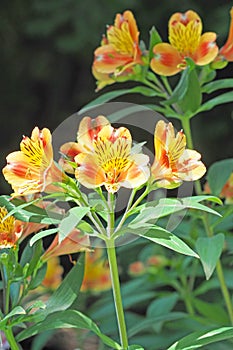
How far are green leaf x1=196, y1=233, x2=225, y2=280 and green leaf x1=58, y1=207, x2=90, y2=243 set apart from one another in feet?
0.73

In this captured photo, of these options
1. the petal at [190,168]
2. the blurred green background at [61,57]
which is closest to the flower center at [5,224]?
the petal at [190,168]

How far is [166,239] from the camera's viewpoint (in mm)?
748

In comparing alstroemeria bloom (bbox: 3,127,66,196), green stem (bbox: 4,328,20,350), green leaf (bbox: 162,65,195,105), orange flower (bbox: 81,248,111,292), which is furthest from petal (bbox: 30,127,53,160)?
orange flower (bbox: 81,248,111,292)

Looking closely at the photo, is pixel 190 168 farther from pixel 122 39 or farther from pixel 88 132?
pixel 122 39

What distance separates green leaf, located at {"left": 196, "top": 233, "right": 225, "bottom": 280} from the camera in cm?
89

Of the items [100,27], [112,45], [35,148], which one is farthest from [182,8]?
[35,148]

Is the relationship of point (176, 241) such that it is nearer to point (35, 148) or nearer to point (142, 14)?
point (35, 148)

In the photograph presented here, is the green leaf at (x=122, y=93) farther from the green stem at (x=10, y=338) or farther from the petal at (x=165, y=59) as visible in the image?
the green stem at (x=10, y=338)

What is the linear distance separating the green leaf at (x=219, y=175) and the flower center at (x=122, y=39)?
0.80ft

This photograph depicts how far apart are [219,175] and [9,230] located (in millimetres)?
463

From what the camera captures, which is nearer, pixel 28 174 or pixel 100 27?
pixel 28 174

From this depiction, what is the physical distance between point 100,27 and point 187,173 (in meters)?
1.71

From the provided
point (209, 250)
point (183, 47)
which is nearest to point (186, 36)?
point (183, 47)

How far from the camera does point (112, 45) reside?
44.6 inches
